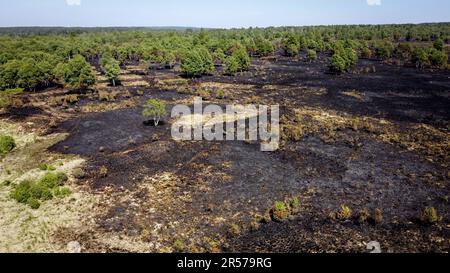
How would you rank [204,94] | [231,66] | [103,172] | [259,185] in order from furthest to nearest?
[231,66] → [204,94] → [103,172] → [259,185]

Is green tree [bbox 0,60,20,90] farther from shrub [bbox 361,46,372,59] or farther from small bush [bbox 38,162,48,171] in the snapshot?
shrub [bbox 361,46,372,59]

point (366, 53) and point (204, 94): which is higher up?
point (366, 53)

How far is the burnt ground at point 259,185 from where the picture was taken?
2662 cm

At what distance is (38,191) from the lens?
31.5m

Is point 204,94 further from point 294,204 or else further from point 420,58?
point 420,58

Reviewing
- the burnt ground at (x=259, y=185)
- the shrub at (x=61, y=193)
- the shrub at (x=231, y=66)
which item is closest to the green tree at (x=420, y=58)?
the shrub at (x=231, y=66)

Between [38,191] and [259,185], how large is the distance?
19.8 meters

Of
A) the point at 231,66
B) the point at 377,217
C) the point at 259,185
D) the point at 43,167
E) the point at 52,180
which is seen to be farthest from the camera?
the point at 231,66

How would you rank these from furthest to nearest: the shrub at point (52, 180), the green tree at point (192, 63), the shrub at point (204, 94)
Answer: the green tree at point (192, 63), the shrub at point (204, 94), the shrub at point (52, 180)

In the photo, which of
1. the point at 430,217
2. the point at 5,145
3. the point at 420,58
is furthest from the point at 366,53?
the point at 5,145

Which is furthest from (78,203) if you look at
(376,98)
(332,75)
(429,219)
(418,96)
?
(332,75)

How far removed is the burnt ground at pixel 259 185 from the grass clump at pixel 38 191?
9.41 ft

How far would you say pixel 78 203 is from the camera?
3114 cm

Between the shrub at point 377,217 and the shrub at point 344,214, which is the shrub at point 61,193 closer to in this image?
the shrub at point 344,214
